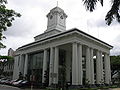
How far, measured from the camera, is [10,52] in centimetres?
10606

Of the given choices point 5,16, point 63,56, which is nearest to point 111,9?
point 5,16

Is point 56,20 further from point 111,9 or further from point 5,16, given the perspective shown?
point 111,9

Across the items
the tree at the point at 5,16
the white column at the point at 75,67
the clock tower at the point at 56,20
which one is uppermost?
the clock tower at the point at 56,20

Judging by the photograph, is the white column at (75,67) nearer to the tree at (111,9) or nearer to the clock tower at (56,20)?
the clock tower at (56,20)

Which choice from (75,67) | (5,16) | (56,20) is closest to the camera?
(5,16)

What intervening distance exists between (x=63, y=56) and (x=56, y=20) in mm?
10755

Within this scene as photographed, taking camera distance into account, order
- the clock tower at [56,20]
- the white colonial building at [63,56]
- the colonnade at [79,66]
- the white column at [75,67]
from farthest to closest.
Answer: the clock tower at [56,20] → the white colonial building at [63,56] → the colonnade at [79,66] → the white column at [75,67]

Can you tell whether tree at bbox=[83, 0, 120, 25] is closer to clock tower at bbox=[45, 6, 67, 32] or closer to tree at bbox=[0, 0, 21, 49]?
tree at bbox=[0, 0, 21, 49]

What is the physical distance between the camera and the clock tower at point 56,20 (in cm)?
4734

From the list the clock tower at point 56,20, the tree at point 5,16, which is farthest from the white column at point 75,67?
the tree at point 5,16

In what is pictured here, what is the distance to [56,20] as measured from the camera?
4738 cm

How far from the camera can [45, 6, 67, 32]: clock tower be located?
155ft

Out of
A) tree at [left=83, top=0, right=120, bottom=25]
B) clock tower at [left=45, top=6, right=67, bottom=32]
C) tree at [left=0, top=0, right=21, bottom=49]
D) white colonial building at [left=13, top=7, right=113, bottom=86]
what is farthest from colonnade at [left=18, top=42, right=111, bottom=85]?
tree at [left=83, top=0, right=120, bottom=25]

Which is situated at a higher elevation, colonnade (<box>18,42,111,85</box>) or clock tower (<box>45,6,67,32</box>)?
clock tower (<box>45,6,67,32</box>)
